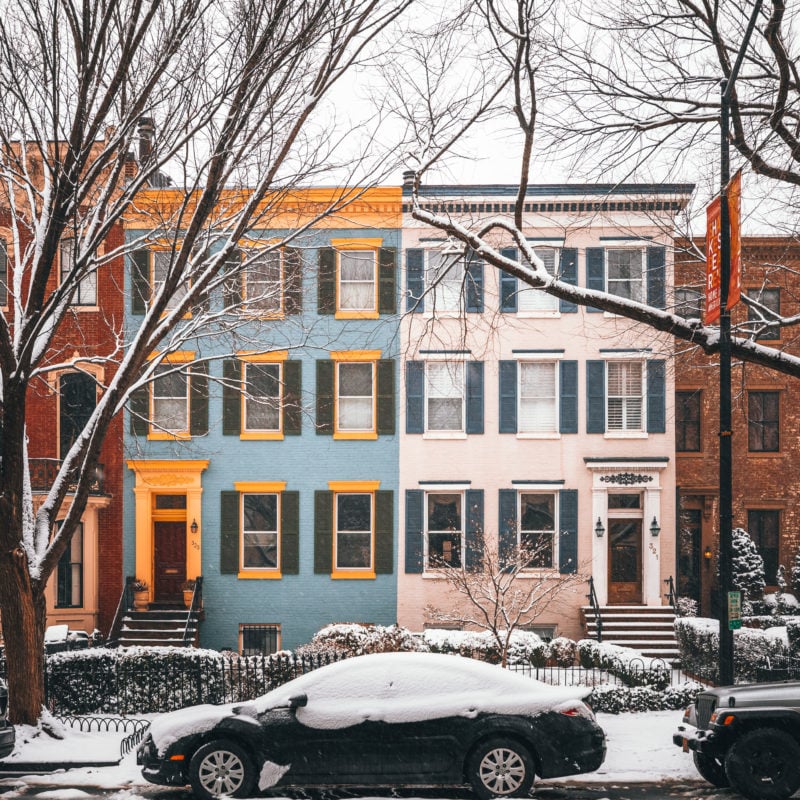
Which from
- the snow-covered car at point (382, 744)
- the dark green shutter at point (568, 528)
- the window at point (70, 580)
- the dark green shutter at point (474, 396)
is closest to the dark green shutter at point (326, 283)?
the dark green shutter at point (474, 396)

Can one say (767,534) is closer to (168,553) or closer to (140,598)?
(168,553)

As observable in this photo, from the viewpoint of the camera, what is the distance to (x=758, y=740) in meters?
10.1

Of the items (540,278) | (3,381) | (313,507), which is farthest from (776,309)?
(3,381)

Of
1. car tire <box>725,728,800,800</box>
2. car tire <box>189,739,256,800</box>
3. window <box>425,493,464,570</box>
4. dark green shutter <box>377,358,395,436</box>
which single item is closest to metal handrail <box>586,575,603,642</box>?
window <box>425,493,464,570</box>

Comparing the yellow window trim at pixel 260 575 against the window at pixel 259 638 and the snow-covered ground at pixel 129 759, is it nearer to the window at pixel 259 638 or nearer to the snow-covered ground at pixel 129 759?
the window at pixel 259 638

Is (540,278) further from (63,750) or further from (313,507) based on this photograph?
(313,507)

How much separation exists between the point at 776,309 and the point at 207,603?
1708 centimetres

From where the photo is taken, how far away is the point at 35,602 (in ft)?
43.5

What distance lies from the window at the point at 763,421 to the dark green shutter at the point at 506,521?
7.00 m

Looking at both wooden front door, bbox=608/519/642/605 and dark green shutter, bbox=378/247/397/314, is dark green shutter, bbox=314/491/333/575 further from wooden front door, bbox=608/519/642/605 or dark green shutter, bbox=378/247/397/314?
wooden front door, bbox=608/519/642/605

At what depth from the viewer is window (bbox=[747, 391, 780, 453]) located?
26547 millimetres

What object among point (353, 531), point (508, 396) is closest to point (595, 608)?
point (508, 396)

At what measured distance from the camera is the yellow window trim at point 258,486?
2455cm

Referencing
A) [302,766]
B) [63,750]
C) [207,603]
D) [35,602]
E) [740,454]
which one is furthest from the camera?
[740,454]
